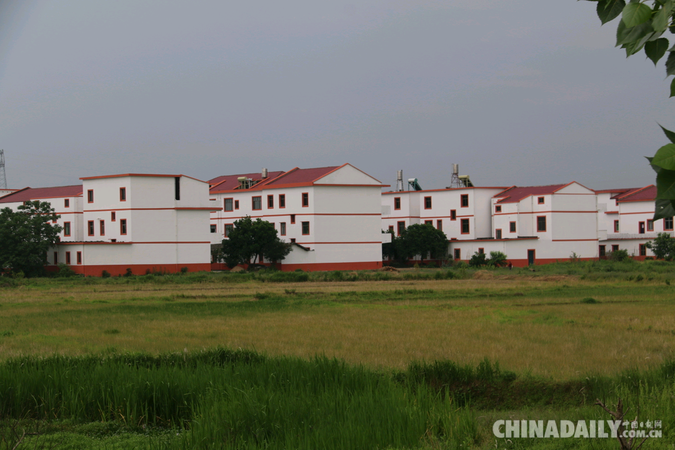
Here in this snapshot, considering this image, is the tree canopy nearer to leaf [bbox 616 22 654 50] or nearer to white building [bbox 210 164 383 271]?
white building [bbox 210 164 383 271]

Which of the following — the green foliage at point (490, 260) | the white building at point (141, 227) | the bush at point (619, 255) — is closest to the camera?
the white building at point (141, 227)

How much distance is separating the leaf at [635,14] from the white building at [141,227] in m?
52.3

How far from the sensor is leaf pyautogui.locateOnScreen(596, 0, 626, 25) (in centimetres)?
294

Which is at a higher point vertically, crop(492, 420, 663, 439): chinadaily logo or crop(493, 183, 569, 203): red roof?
crop(493, 183, 569, 203): red roof

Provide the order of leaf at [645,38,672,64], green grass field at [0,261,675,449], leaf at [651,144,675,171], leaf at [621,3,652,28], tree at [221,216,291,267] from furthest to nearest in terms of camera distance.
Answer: tree at [221,216,291,267], green grass field at [0,261,675,449], leaf at [645,38,672,64], leaf at [621,3,652,28], leaf at [651,144,675,171]

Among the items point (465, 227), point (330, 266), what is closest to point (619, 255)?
point (465, 227)

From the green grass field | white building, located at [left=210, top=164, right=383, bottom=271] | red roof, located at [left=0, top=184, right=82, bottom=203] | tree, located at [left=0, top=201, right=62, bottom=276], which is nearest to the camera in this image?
the green grass field

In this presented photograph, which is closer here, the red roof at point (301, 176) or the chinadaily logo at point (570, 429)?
the chinadaily logo at point (570, 429)

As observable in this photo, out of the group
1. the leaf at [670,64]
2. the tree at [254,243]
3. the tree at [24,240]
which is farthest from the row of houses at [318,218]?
the leaf at [670,64]

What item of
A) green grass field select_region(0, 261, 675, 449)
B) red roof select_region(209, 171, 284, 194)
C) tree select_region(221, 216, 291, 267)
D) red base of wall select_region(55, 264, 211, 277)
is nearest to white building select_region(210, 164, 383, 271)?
tree select_region(221, 216, 291, 267)

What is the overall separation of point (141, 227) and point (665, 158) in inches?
2101

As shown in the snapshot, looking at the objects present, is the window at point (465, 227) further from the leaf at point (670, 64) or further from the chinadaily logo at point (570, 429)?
the leaf at point (670, 64)

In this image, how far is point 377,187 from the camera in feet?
198

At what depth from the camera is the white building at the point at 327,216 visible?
5784cm
